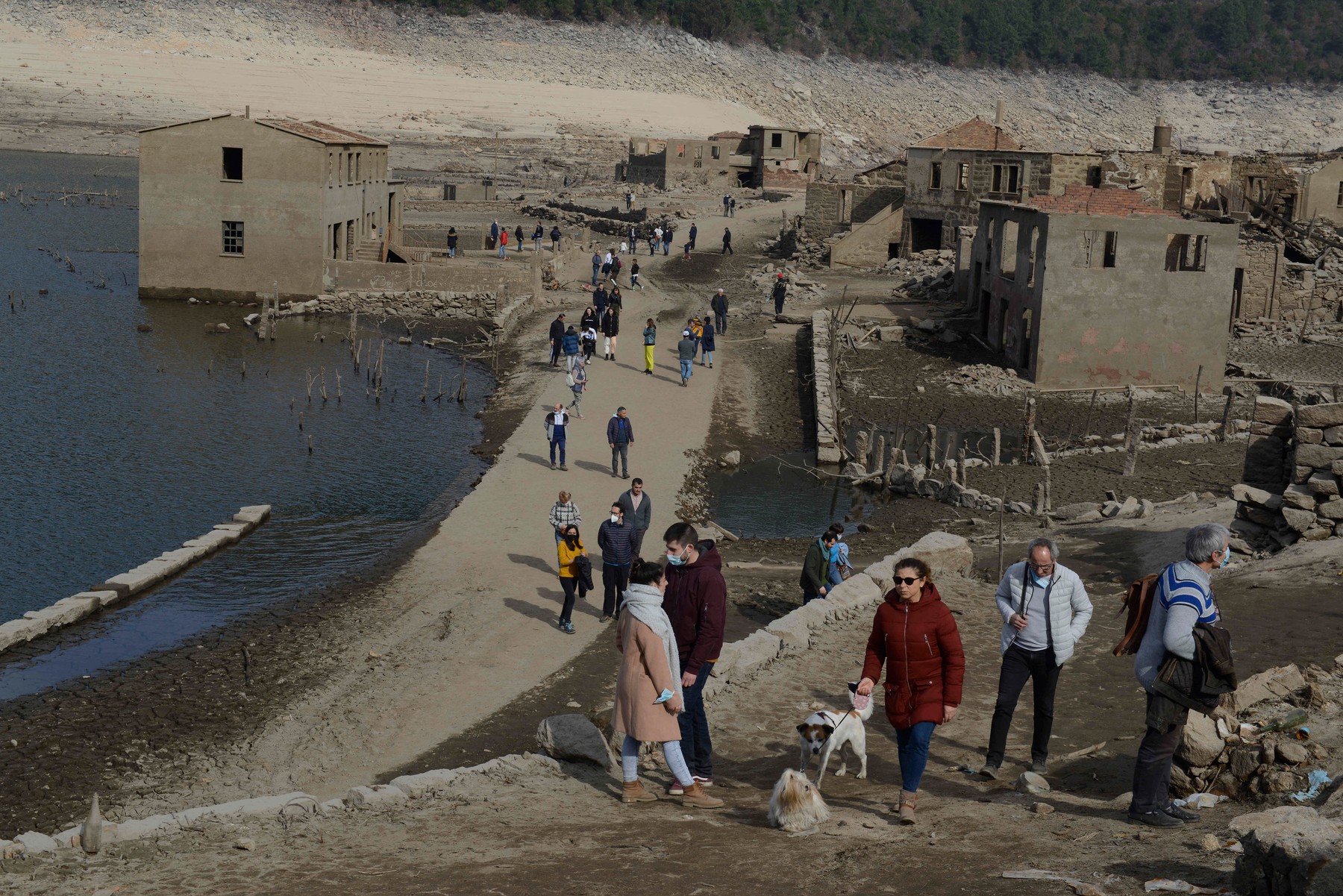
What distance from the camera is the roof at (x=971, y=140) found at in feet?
182

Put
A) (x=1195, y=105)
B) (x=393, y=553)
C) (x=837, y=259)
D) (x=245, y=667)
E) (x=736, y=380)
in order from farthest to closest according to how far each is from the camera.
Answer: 1. (x=1195, y=105)
2. (x=837, y=259)
3. (x=736, y=380)
4. (x=393, y=553)
5. (x=245, y=667)

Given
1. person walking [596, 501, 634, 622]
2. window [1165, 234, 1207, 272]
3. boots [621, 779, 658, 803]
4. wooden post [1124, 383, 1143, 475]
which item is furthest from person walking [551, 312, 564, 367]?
boots [621, 779, 658, 803]

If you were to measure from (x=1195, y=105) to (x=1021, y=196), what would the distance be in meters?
145

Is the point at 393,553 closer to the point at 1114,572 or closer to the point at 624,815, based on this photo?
the point at 1114,572

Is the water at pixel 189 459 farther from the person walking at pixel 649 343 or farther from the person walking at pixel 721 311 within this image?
the person walking at pixel 721 311

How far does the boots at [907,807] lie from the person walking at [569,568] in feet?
28.3

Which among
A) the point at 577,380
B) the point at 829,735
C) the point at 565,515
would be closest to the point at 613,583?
the point at 565,515

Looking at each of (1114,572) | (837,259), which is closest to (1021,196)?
(837,259)

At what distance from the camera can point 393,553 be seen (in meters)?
22.6

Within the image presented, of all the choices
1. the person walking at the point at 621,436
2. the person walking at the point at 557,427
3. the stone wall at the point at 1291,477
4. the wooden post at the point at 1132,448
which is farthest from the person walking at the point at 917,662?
the wooden post at the point at 1132,448

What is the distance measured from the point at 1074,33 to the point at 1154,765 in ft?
612

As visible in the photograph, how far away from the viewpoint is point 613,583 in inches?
707

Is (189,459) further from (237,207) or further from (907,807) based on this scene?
(907,807)

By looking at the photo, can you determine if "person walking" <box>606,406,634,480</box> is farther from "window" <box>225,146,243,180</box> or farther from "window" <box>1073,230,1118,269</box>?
"window" <box>225,146,243,180</box>
